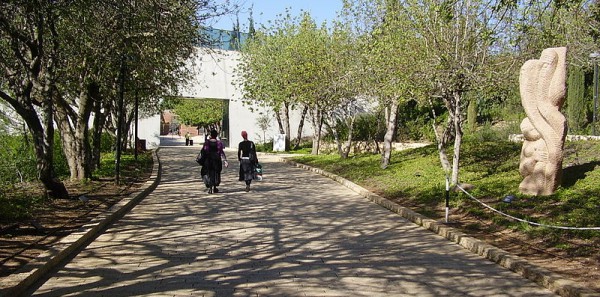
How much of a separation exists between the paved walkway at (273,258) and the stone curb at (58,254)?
0.14 metres

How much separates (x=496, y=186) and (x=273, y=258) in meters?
7.08

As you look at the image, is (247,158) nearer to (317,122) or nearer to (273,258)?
(273,258)

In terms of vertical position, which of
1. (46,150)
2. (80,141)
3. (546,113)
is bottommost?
(46,150)

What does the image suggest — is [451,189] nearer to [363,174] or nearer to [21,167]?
[363,174]

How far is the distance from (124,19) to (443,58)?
668 centimetres

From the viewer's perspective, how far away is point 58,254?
265 inches

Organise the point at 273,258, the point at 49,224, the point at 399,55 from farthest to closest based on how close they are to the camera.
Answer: the point at 399,55, the point at 49,224, the point at 273,258

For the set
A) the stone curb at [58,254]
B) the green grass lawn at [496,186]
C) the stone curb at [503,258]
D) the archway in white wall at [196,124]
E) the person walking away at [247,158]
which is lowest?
the stone curb at [503,258]

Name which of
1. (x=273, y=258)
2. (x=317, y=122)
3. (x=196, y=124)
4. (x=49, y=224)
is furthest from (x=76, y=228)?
(x=196, y=124)

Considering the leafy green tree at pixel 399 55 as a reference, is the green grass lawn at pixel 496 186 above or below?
below

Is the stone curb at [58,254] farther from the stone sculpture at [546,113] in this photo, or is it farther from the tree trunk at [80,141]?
the stone sculpture at [546,113]

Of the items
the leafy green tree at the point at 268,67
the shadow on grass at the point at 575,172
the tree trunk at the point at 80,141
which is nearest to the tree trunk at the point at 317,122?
the leafy green tree at the point at 268,67

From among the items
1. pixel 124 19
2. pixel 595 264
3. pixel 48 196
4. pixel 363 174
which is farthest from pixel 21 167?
pixel 595 264

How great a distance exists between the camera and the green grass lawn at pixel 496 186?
352 inches
